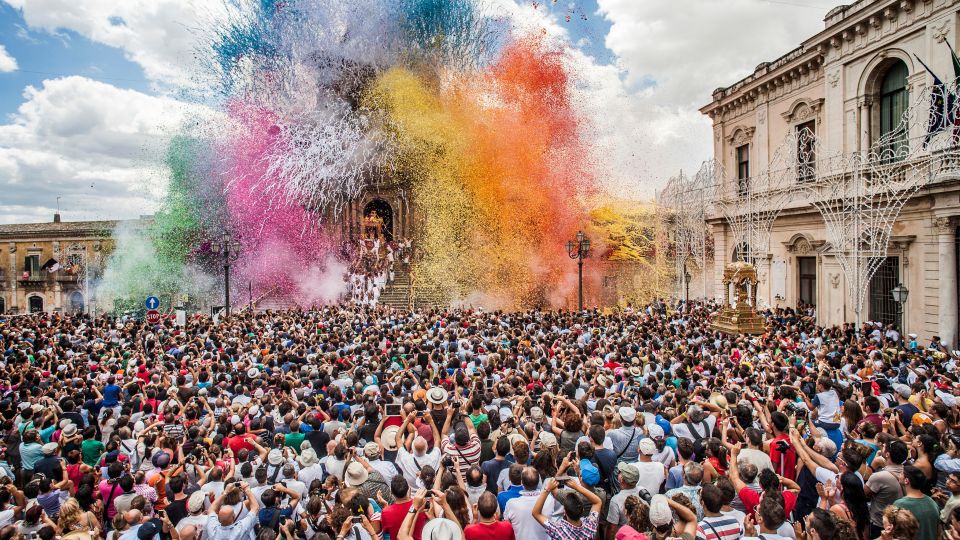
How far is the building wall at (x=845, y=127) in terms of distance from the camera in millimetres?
16203

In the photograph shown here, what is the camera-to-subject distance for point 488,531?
3947mm

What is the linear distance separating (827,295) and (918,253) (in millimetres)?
3856

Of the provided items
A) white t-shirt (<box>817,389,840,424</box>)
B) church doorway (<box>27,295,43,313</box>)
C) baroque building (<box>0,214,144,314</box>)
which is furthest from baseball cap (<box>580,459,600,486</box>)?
church doorway (<box>27,295,43,313</box>)

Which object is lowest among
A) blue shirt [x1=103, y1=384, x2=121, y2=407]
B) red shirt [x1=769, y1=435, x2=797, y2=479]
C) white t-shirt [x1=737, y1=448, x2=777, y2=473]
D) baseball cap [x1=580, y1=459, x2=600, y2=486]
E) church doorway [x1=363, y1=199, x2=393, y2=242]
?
blue shirt [x1=103, y1=384, x2=121, y2=407]

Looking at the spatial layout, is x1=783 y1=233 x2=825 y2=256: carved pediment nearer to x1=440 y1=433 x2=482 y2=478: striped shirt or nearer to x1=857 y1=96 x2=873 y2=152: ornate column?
x1=857 y1=96 x2=873 y2=152: ornate column

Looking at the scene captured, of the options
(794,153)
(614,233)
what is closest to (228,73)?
(614,233)

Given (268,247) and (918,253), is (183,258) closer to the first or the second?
(268,247)

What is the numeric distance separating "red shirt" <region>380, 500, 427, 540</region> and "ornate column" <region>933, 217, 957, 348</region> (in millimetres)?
18646

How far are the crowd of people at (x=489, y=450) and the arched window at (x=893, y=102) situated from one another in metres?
10.8

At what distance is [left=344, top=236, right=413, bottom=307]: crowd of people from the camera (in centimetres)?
3025

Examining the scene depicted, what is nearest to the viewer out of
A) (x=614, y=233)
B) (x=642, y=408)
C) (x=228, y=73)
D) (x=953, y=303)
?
(x=642, y=408)

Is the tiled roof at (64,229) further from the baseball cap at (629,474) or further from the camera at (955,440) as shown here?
the camera at (955,440)

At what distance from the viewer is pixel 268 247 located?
3231 centimetres

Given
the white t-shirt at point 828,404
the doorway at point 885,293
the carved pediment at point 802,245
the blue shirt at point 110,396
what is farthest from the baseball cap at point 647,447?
the carved pediment at point 802,245
